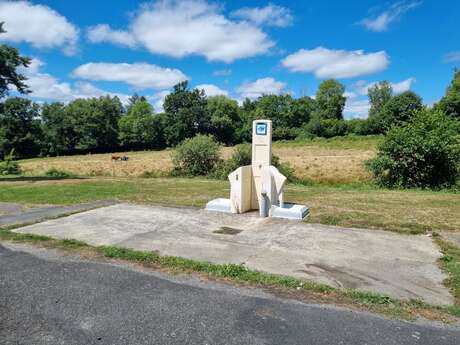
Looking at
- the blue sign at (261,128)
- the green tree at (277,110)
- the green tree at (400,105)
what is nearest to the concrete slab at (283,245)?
the blue sign at (261,128)

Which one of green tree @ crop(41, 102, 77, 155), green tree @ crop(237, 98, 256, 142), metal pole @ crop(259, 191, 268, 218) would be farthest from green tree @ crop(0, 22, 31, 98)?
green tree @ crop(237, 98, 256, 142)

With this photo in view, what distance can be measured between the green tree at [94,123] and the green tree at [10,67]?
4462 centimetres

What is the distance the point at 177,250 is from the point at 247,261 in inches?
44.5

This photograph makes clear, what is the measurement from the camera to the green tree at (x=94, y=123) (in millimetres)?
58094

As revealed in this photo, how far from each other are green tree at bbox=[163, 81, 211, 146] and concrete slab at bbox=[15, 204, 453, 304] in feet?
179

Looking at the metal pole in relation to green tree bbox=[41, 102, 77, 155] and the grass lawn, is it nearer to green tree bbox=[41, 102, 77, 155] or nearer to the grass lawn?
the grass lawn

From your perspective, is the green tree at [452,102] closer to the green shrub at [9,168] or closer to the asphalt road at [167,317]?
the green shrub at [9,168]

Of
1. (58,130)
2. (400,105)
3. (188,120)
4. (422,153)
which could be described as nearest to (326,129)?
(400,105)

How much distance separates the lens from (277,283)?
4051 millimetres

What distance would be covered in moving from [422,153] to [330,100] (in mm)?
60435

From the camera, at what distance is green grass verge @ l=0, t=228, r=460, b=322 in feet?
11.4

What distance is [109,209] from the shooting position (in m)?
8.48

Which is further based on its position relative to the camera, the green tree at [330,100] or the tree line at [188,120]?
the green tree at [330,100]

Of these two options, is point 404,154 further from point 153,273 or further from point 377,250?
point 153,273
